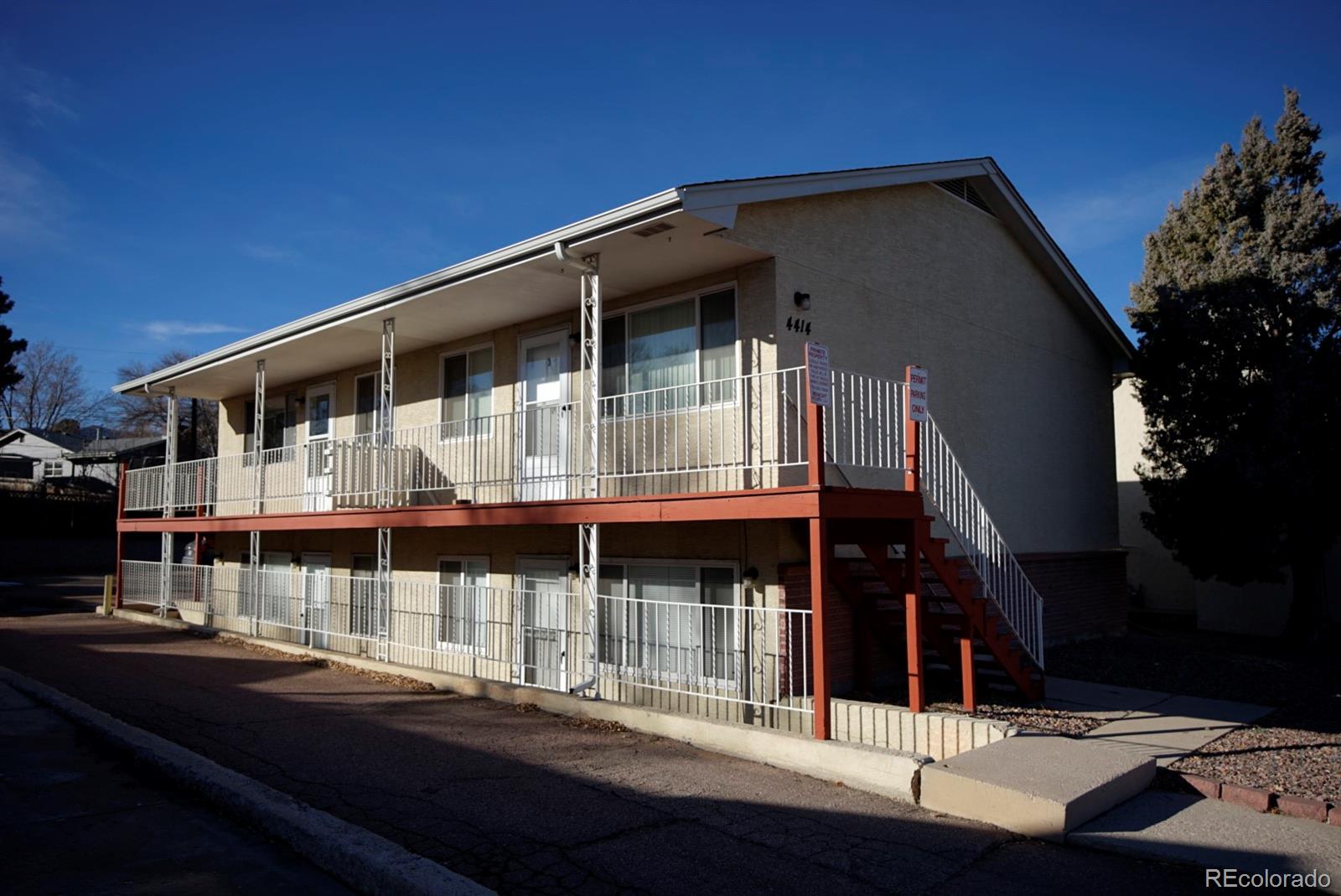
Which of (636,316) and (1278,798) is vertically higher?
(636,316)

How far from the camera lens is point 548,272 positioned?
35.4 feet

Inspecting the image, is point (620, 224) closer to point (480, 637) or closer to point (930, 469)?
point (930, 469)

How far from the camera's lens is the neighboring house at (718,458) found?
30.2ft

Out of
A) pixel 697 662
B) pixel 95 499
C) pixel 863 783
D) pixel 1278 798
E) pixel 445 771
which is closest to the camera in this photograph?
pixel 1278 798

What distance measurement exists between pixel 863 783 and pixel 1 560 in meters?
36.2

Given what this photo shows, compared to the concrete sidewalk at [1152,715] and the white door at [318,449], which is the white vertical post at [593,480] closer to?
the concrete sidewalk at [1152,715]

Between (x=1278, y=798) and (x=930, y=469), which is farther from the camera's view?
(x=930, y=469)

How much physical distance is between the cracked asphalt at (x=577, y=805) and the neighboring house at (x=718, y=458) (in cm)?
108

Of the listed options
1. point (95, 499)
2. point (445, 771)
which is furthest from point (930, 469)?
point (95, 499)

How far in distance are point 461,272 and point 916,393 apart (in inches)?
224

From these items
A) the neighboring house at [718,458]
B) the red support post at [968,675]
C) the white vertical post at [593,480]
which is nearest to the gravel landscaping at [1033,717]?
the red support post at [968,675]

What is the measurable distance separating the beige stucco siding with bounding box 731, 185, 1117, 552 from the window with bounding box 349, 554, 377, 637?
288 inches

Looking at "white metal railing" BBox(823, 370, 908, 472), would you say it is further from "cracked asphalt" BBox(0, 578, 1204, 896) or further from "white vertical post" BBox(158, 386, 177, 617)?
"white vertical post" BBox(158, 386, 177, 617)

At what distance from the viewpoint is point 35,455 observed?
5606 cm
